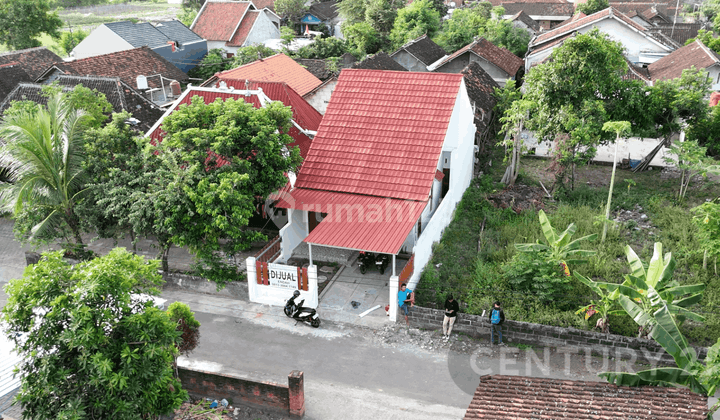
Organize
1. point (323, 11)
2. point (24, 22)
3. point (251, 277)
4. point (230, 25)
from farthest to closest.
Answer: point (323, 11) → point (230, 25) → point (24, 22) → point (251, 277)

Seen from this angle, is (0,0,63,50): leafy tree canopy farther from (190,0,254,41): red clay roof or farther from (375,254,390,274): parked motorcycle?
(375,254,390,274): parked motorcycle

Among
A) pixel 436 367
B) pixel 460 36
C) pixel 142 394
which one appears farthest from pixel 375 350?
pixel 460 36

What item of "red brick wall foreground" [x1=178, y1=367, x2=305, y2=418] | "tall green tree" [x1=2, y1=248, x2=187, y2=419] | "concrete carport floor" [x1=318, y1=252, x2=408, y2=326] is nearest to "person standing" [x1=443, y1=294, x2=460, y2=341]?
"concrete carport floor" [x1=318, y1=252, x2=408, y2=326]

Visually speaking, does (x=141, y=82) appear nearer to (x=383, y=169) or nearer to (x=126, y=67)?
(x=126, y=67)

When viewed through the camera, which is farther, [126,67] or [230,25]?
[230,25]

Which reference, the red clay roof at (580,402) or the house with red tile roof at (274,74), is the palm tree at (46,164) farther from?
the red clay roof at (580,402)

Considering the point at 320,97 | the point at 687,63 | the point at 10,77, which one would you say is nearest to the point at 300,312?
the point at 320,97

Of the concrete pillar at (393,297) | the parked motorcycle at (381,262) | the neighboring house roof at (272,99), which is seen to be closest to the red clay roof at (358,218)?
the concrete pillar at (393,297)

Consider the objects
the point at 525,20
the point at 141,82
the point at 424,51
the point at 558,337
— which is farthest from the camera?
the point at 525,20
